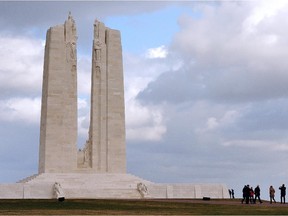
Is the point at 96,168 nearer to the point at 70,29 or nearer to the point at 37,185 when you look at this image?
the point at 37,185

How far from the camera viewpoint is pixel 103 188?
5306 centimetres

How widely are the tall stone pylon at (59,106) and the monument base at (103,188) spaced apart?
1.88 meters

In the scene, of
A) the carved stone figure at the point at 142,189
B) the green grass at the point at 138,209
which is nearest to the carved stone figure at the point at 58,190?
the carved stone figure at the point at 142,189

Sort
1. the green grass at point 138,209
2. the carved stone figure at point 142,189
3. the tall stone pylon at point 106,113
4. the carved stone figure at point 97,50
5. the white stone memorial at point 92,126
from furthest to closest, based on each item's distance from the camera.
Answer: the carved stone figure at point 97,50 < the tall stone pylon at point 106,113 < the white stone memorial at point 92,126 < the carved stone figure at point 142,189 < the green grass at point 138,209

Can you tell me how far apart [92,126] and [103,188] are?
311 inches

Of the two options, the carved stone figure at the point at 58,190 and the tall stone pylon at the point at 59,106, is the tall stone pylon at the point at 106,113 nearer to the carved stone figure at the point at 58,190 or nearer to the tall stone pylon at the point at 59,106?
the tall stone pylon at the point at 59,106

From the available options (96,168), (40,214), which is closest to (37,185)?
(96,168)

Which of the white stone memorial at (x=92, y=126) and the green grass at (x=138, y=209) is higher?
the white stone memorial at (x=92, y=126)

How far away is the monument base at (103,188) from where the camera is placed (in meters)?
51.9

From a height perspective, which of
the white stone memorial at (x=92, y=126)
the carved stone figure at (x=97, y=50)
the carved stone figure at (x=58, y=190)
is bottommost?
the carved stone figure at (x=58, y=190)

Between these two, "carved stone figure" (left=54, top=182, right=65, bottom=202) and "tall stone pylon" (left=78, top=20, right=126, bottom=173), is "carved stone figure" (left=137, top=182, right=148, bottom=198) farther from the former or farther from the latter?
"carved stone figure" (left=54, top=182, right=65, bottom=202)

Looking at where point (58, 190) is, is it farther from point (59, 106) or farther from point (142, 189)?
point (59, 106)

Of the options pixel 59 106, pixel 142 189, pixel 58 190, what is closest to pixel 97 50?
pixel 59 106

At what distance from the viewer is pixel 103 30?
6056cm
